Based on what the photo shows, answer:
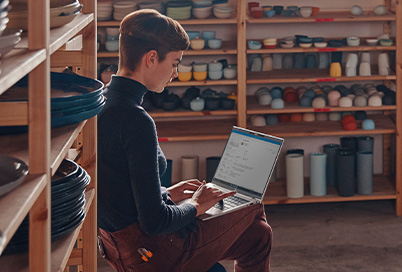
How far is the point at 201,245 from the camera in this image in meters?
2.42

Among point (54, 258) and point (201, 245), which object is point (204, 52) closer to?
point (201, 245)

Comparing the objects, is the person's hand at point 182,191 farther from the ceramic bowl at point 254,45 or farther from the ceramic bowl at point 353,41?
the ceramic bowl at point 353,41

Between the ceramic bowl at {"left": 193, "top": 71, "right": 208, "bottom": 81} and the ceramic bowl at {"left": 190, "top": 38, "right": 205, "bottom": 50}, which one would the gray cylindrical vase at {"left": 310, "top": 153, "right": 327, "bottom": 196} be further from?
the ceramic bowl at {"left": 190, "top": 38, "right": 205, "bottom": 50}

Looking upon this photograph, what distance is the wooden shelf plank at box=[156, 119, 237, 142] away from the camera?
16.4 feet

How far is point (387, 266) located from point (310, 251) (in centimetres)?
50

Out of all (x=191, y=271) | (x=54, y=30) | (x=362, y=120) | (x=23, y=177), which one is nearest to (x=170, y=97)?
(x=362, y=120)

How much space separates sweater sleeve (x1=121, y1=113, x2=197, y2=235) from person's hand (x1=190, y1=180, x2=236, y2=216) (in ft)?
0.80

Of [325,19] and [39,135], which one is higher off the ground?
[325,19]

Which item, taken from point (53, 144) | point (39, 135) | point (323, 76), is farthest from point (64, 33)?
Answer: point (323, 76)

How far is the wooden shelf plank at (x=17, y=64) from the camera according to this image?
1.10 m

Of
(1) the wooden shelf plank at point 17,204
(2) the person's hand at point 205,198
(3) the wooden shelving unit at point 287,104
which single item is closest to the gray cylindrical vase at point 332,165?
(3) the wooden shelving unit at point 287,104

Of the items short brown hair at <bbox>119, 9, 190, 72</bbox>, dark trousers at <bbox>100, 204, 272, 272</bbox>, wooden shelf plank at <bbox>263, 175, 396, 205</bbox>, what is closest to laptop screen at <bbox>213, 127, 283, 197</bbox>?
dark trousers at <bbox>100, 204, 272, 272</bbox>

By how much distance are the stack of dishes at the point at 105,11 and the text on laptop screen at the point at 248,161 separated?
2.28m

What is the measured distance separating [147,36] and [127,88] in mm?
197
